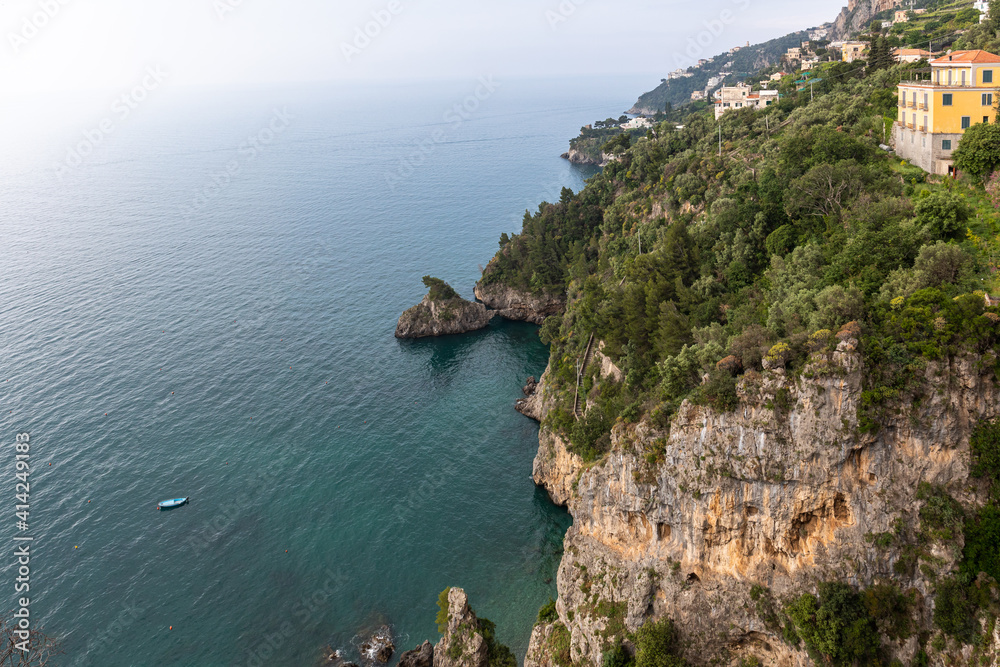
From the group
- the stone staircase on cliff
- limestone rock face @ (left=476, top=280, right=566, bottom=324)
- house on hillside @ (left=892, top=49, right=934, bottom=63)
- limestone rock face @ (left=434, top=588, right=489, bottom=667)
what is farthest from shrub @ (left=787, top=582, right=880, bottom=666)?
house on hillside @ (left=892, top=49, right=934, bottom=63)

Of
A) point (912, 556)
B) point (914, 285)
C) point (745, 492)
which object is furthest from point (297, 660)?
point (914, 285)

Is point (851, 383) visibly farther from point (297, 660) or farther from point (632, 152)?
point (632, 152)

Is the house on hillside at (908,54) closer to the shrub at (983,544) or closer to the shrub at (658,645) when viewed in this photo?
the shrub at (983,544)

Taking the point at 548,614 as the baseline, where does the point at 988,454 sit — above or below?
above

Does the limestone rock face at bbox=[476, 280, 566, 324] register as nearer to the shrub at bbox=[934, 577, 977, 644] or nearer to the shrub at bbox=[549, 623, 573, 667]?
the shrub at bbox=[549, 623, 573, 667]

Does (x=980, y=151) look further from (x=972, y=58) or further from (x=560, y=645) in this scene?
(x=560, y=645)

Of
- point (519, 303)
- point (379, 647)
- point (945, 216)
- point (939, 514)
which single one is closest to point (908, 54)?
point (945, 216)

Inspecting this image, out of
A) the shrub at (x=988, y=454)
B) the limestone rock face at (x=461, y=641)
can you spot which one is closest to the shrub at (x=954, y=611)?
the shrub at (x=988, y=454)
